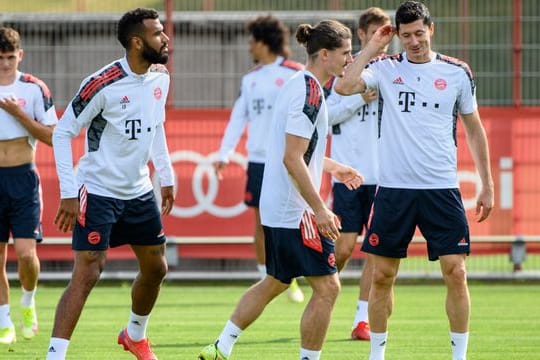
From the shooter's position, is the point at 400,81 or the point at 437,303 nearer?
the point at 400,81

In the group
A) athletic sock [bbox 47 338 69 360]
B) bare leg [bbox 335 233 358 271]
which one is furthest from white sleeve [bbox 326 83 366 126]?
athletic sock [bbox 47 338 69 360]

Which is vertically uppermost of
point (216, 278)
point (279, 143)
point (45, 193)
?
point (279, 143)

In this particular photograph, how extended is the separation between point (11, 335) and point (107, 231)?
2458 millimetres

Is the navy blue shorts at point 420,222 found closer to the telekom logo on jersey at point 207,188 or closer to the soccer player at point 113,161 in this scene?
the soccer player at point 113,161

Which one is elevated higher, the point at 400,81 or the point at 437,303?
the point at 400,81

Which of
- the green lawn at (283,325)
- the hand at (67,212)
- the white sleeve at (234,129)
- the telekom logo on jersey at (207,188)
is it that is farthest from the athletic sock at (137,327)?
the telekom logo on jersey at (207,188)

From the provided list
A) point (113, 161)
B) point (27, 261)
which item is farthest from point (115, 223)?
point (27, 261)

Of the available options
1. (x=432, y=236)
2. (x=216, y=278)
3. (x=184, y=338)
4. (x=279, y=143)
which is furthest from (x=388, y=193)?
(x=216, y=278)

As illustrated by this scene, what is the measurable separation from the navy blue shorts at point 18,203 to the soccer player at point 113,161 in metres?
2.16

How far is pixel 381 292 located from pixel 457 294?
0.55 meters

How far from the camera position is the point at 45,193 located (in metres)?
15.4

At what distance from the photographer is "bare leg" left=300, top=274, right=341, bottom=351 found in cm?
774

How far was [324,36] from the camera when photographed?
7762 millimetres

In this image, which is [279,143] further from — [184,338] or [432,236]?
→ [184,338]
